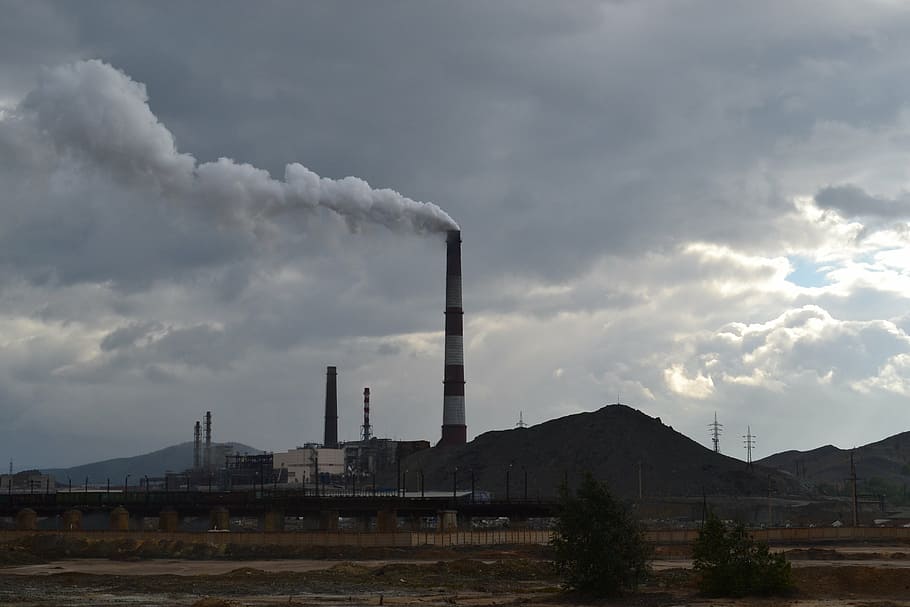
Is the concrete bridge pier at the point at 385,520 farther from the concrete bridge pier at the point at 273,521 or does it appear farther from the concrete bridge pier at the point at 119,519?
the concrete bridge pier at the point at 119,519

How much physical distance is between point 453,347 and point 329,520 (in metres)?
47.8

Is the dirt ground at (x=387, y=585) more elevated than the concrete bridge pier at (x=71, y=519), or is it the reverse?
the concrete bridge pier at (x=71, y=519)

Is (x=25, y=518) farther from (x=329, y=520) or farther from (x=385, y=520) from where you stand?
(x=385, y=520)

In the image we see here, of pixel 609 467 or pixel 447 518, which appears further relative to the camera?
pixel 609 467

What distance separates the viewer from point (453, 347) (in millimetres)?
158000

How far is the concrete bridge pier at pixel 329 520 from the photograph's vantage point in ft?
378

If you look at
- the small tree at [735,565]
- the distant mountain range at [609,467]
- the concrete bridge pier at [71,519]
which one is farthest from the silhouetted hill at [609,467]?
the small tree at [735,565]

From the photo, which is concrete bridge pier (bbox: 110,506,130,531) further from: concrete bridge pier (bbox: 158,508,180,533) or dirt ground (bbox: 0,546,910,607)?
dirt ground (bbox: 0,546,910,607)

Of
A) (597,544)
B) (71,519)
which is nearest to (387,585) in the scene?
(597,544)

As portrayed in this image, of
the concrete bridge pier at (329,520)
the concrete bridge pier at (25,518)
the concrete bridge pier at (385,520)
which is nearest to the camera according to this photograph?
the concrete bridge pier at (25,518)

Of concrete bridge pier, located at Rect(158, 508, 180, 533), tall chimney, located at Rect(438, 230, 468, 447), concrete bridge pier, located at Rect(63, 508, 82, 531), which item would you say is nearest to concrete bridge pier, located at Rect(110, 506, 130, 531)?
concrete bridge pier, located at Rect(158, 508, 180, 533)

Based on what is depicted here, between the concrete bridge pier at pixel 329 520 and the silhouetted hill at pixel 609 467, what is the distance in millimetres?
57724

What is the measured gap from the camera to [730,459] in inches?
7790

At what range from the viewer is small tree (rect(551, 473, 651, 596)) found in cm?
5159
